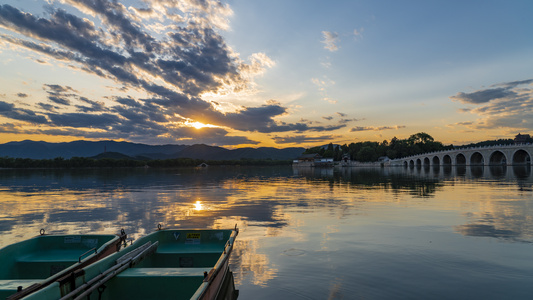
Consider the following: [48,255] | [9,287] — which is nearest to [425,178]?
[48,255]

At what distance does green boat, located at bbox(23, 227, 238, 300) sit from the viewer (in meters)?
7.03

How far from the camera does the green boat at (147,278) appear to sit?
703 centimetres

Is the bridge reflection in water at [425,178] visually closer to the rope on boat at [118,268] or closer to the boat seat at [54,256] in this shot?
the rope on boat at [118,268]

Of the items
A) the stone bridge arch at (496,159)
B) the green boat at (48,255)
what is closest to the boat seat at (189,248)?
the green boat at (48,255)

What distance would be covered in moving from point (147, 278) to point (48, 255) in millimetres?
6286

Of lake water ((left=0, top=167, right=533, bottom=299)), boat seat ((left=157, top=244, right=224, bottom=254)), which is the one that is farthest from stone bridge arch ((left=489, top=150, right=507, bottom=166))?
boat seat ((left=157, top=244, right=224, bottom=254))

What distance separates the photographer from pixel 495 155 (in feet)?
536

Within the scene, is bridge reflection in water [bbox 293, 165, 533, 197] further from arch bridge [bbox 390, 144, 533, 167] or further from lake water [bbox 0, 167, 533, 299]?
arch bridge [bbox 390, 144, 533, 167]

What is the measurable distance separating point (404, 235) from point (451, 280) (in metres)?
6.27

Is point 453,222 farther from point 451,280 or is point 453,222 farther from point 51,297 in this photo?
point 51,297

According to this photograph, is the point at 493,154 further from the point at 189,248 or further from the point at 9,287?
the point at 9,287

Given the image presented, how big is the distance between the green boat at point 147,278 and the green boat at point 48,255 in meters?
0.87

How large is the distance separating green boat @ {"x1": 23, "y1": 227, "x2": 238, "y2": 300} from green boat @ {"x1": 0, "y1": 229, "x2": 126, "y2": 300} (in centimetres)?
87

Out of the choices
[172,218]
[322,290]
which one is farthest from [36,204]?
[322,290]
